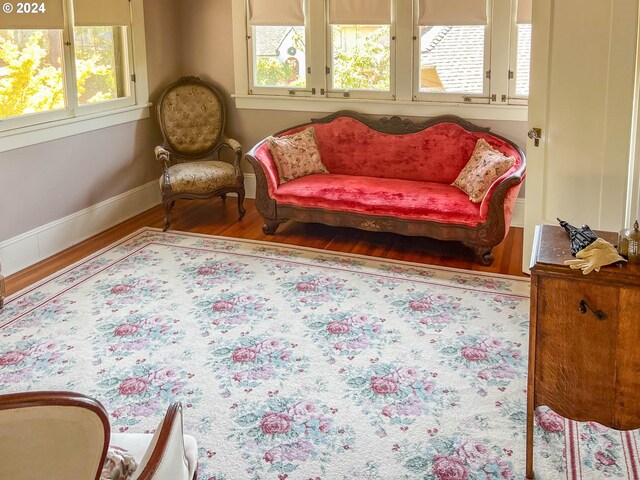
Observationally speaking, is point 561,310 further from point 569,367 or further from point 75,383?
point 75,383

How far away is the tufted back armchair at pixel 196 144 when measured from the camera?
18.1 feet

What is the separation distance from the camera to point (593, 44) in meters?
3.82

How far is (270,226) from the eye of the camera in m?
5.38

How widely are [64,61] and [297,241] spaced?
2.16 meters

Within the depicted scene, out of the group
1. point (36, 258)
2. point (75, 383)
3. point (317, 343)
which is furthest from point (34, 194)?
point (317, 343)

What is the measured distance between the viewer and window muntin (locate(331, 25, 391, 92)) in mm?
5504

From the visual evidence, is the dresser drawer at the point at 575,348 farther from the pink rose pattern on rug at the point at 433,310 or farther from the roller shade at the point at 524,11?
the roller shade at the point at 524,11

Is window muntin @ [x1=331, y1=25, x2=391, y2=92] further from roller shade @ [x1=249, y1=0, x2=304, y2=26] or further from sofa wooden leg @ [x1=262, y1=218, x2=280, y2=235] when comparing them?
sofa wooden leg @ [x1=262, y1=218, x2=280, y2=235]

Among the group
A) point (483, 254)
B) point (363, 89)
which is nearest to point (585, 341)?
point (483, 254)

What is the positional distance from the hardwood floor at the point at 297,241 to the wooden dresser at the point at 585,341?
223 cm

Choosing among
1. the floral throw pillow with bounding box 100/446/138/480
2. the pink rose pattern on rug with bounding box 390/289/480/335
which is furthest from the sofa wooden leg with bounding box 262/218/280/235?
the floral throw pillow with bounding box 100/446/138/480

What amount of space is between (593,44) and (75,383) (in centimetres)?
328

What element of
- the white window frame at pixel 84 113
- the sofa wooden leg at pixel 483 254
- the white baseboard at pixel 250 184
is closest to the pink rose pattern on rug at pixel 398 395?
the sofa wooden leg at pixel 483 254

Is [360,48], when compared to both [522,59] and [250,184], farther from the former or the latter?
[250,184]
